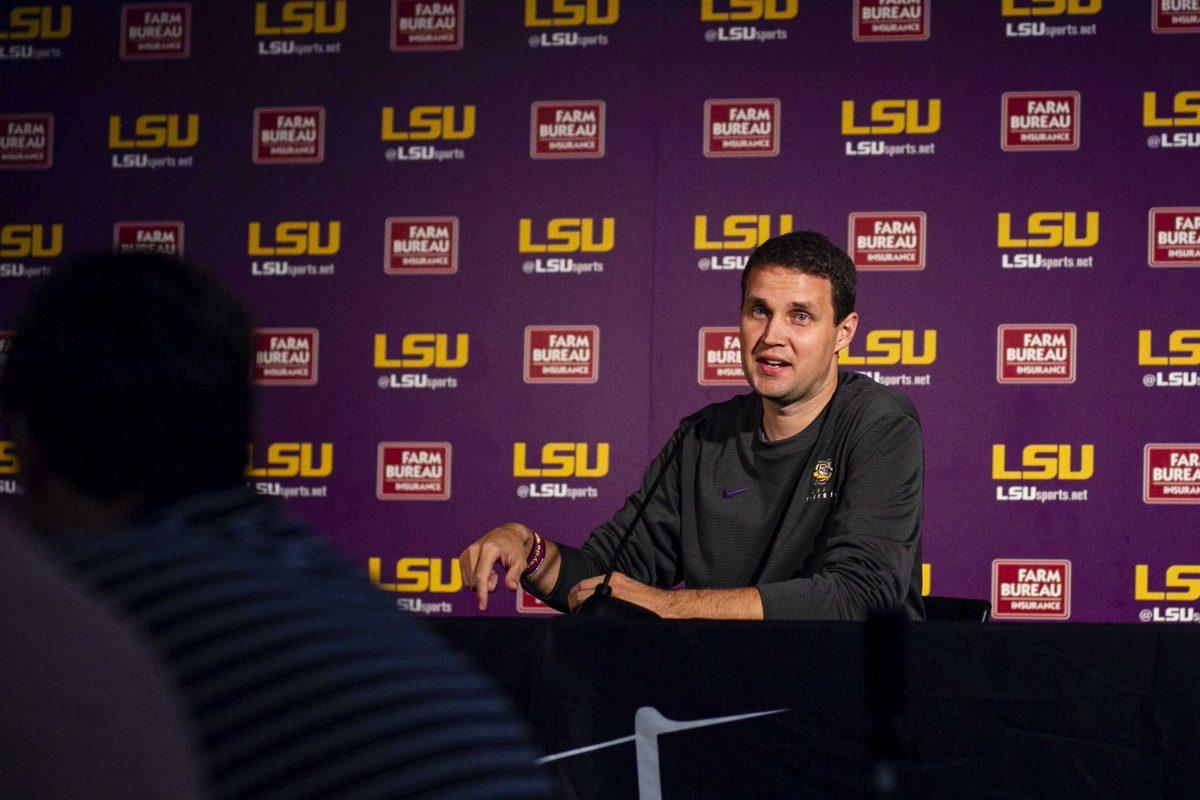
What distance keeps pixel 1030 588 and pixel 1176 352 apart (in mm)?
884

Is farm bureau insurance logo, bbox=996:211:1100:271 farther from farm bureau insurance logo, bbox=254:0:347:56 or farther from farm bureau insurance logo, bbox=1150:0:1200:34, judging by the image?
farm bureau insurance logo, bbox=254:0:347:56

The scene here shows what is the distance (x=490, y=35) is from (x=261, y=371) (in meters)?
1.42

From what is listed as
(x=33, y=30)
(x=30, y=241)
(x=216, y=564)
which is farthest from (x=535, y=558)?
(x=33, y=30)

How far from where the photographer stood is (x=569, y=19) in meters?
4.07

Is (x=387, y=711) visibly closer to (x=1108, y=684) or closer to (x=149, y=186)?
(x=1108, y=684)

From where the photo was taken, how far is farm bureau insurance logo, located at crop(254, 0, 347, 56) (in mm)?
4160

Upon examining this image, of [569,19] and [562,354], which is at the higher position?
[569,19]

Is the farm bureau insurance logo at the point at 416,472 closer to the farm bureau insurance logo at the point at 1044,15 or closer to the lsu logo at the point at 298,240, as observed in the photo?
the lsu logo at the point at 298,240

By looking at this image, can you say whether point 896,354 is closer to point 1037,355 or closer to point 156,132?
point 1037,355

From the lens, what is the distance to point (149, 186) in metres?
4.19

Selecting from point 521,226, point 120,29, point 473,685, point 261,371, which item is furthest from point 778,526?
point 120,29

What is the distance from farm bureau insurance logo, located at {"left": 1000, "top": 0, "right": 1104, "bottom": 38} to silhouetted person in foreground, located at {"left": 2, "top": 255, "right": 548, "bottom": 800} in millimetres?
3779

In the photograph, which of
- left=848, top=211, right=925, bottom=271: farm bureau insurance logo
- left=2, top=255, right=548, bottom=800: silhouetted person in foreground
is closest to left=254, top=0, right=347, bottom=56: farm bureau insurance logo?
left=848, top=211, right=925, bottom=271: farm bureau insurance logo

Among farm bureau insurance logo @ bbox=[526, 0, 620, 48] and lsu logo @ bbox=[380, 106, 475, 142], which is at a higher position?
farm bureau insurance logo @ bbox=[526, 0, 620, 48]
